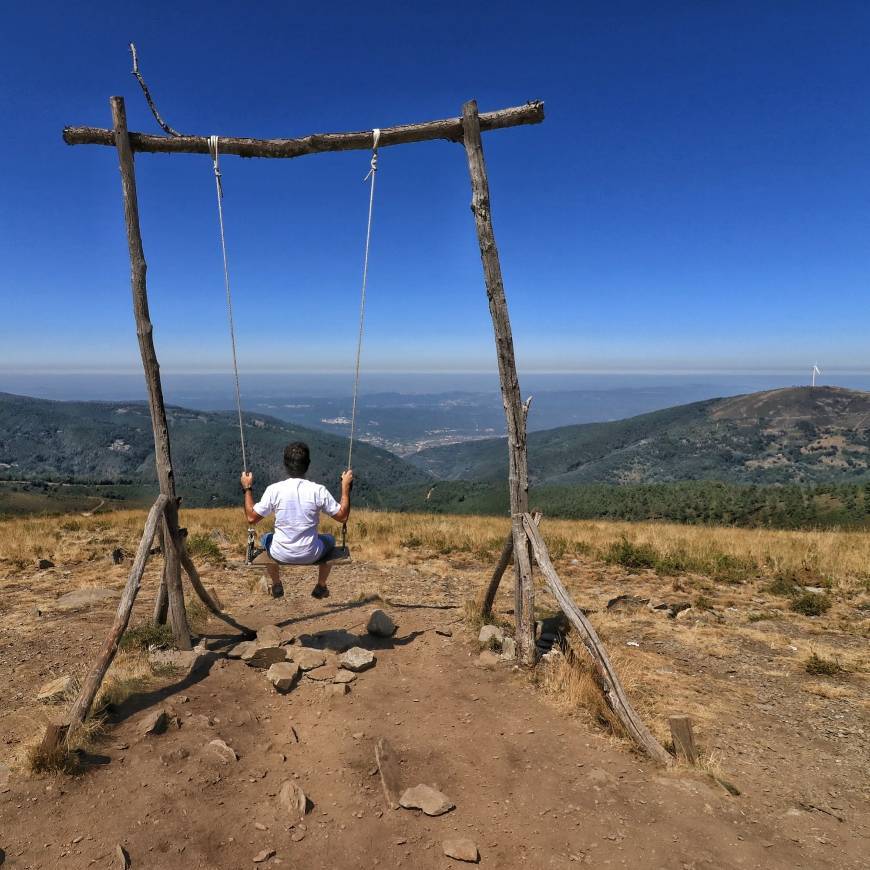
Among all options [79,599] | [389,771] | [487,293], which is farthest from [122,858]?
[79,599]

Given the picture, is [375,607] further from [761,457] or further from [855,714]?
[761,457]

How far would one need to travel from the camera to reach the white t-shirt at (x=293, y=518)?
229 inches

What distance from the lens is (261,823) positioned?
332cm

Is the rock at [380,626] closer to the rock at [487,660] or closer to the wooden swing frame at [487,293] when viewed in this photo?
the rock at [487,660]

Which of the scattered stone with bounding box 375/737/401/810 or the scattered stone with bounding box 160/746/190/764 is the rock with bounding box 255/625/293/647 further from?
the scattered stone with bounding box 375/737/401/810

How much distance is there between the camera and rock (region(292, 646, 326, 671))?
18.2ft

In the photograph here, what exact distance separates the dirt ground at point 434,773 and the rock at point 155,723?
0.06m

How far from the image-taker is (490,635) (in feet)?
21.0

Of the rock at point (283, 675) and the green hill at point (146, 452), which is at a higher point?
the rock at point (283, 675)

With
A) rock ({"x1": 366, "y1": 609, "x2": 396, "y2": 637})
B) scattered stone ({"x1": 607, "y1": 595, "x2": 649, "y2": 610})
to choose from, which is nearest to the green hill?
scattered stone ({"x1": 607, "y1": 595, "x2": 649, "y2": 610})

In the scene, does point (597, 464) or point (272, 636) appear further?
point (597, 464)

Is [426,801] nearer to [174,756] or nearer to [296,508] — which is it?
[174,756]

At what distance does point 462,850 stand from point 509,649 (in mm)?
3000

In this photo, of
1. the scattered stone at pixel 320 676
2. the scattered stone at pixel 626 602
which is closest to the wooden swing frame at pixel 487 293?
the scattered stone at pixel 320 676
